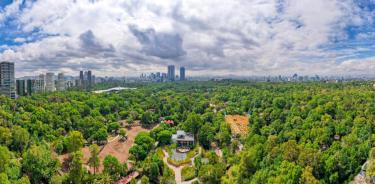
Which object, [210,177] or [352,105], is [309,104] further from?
[210,177]

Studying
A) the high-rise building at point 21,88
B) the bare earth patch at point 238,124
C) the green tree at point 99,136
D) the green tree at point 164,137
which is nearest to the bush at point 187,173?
the green tree at point 164,137

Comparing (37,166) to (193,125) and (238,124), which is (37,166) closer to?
(193,125)

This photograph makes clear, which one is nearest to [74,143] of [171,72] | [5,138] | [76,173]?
[76,173]

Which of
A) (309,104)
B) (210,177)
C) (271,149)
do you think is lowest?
(210,177)

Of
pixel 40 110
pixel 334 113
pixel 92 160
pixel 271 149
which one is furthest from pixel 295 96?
pixel 40 110

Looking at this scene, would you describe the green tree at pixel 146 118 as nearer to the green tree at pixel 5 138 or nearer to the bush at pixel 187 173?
the bush at pixel 187 173

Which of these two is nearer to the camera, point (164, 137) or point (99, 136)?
point (99, 136)

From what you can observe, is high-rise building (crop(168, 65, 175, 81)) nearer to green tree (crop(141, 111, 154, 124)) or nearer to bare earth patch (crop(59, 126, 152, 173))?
green tree (crop(141, 111, 154, 124))
